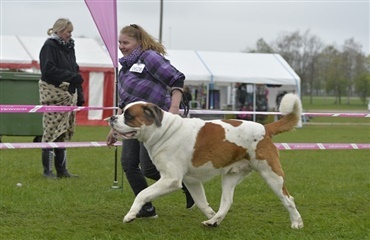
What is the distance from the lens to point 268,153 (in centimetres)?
455

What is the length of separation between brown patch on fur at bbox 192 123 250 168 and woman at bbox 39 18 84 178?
336cm

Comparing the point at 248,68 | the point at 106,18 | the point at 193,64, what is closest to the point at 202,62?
the point at 193,64

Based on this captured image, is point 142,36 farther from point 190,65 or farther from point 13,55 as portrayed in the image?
point 13,55

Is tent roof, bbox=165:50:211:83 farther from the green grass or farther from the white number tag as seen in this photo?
the white number tag

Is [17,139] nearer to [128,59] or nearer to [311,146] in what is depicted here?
[311,146]

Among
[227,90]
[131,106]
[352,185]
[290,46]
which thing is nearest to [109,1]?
[131,106]

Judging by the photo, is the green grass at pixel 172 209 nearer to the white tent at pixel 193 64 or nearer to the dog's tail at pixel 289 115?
the dog's tail at pixel 289 115

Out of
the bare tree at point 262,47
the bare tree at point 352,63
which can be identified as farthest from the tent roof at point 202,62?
the bare tree at point 352,63

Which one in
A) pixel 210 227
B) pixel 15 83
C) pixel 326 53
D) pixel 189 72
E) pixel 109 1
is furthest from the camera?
pixel 326 53

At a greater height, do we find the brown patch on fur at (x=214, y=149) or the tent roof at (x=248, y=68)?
the tent roof at (x=248, y=68)

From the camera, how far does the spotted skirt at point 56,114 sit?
743 cm

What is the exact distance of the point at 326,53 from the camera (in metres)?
63.8

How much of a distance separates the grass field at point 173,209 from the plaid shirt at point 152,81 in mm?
1123

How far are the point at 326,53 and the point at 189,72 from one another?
151ft
